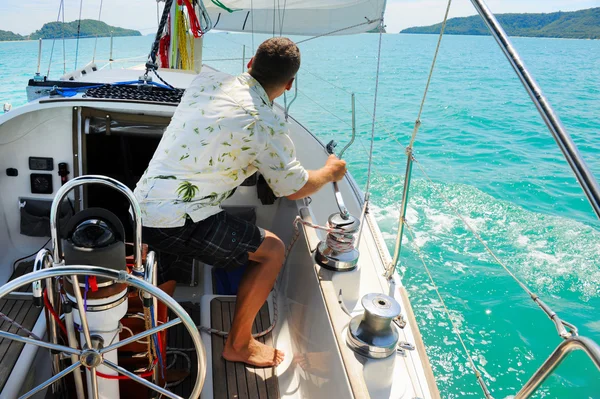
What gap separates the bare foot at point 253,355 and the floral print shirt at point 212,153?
0.59m

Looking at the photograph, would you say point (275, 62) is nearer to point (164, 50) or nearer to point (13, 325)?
point (13, 325)

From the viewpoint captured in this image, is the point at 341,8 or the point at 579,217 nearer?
the point at 341,8

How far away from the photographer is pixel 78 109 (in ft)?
8.07

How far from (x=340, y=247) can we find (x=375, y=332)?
421mm

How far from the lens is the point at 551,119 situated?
0.96 m

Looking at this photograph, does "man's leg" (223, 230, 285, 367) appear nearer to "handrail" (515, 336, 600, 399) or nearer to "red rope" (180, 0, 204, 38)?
"handrail" (515, 336, 600, 399)

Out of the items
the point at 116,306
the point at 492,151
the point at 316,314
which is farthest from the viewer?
the point at 492,151

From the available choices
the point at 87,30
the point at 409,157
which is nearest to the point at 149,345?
the point at 409,157

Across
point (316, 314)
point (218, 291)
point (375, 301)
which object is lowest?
point (218, 291)

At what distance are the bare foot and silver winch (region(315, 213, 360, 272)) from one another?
0.45 metres

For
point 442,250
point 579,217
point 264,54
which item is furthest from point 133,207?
point 579,217

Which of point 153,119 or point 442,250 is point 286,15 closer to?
point 153,119

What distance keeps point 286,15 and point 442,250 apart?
8.23ft

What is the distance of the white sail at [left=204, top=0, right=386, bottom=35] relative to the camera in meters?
3.82
